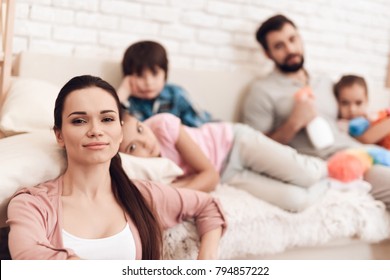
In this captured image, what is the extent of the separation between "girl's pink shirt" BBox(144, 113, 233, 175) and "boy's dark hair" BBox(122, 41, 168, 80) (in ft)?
0.77

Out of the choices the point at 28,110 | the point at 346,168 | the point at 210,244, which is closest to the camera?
the point at 210,244

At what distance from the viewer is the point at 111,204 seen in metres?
1.06

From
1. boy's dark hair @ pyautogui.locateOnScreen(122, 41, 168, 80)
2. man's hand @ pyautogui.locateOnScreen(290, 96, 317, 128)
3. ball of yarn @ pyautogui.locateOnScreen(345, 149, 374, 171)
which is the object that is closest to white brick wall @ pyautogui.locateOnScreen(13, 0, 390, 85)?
boy's dark hair @ pyautogui.locateOnScreen(122, 41, 168, 80)

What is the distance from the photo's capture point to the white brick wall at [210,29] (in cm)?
176

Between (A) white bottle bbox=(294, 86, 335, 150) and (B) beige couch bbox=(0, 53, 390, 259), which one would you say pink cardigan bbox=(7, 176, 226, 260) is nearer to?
(B) beige couch bbox=(0, 53, 390, 259)

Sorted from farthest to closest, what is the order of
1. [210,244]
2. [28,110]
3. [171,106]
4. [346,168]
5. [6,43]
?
[171,106], [346,168], [6,43], [28,110], [210,244]

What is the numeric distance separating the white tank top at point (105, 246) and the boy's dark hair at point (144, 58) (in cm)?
78

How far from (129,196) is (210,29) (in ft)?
3.80

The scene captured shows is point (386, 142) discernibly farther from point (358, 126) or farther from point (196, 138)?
point (196, 138)

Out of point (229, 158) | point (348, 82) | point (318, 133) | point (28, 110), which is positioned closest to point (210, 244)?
point (229, 158)

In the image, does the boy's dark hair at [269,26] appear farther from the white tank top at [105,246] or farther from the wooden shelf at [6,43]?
the white tank top at [105,246]

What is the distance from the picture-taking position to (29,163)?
1064 mm

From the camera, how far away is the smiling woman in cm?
93

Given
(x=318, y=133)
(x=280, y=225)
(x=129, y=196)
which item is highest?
(x=318, y=133)
